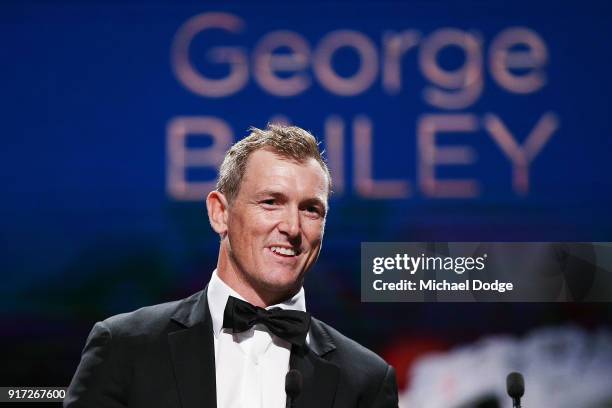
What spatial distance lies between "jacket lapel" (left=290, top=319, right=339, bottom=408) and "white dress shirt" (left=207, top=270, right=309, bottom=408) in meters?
0.05

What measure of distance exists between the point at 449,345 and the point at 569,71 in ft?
4.31

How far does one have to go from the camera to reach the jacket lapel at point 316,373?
2312 mm

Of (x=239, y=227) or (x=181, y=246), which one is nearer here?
(x=239, y=227)

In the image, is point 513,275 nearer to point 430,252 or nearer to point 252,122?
point 430,252

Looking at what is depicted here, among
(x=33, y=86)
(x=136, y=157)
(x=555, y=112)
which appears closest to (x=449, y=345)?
(x=555, y=112)

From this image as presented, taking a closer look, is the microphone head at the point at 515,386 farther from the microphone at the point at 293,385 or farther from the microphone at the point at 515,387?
the microphone at the point at 293,385

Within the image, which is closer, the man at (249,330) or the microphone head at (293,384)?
the microphone head at (293,384)

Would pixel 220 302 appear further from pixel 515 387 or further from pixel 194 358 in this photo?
pixel 515 387

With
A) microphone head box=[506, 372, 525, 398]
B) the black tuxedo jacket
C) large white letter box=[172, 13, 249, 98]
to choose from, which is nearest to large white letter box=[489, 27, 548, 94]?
large white letter box=[172, 13, 249, 98]

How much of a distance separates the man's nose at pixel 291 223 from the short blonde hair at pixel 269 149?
14 centimetres

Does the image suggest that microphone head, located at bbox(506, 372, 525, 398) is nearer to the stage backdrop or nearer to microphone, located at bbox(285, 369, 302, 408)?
microphone, located at bbox(285, 369, 302, 408)

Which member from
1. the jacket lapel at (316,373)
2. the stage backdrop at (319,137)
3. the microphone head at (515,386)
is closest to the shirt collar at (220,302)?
the jacket lapel at (316,373)

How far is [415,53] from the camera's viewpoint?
13.2ft

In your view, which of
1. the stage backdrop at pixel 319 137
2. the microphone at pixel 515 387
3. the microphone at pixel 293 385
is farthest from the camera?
the stage backdrop at pixel 319 137
